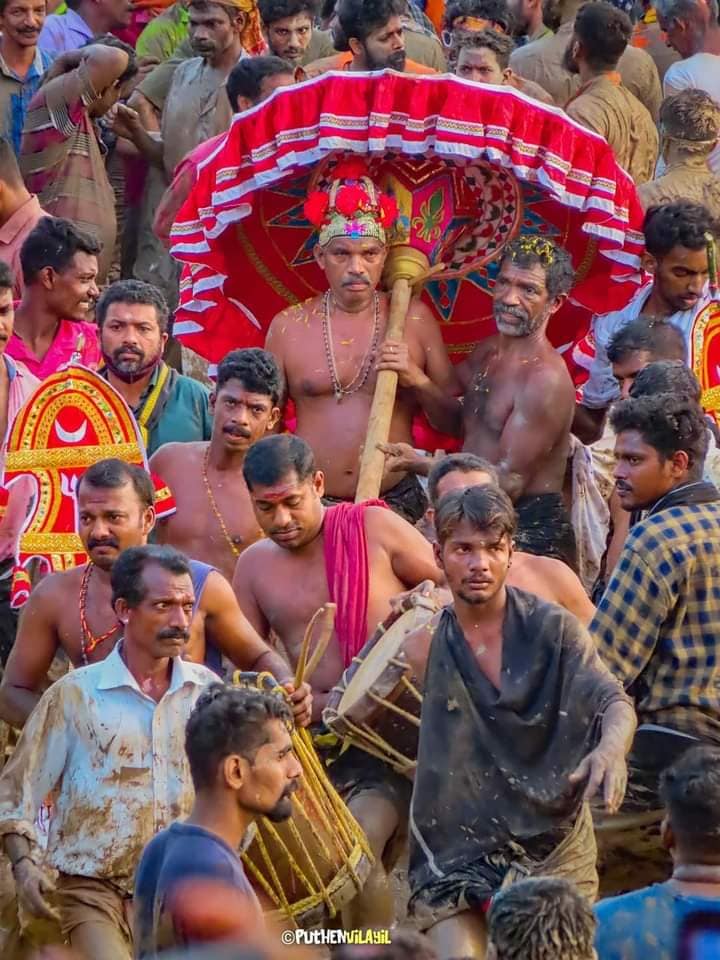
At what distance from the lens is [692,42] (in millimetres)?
11344

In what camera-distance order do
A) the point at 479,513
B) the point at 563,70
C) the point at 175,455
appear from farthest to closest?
the point at 563,70, the point at 175,455, the point at 479,513

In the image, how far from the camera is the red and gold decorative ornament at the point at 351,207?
344 inches

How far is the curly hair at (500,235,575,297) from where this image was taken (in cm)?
866

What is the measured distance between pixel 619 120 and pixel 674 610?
4.27m

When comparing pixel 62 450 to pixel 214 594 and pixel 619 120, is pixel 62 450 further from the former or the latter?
pixel 619 120

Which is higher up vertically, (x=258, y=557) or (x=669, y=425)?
(x=669, y=425)

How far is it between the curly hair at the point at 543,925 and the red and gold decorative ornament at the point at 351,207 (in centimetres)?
420

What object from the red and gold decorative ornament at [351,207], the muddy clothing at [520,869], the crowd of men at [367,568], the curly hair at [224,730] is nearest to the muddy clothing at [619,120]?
the crowd of men at [367,568]

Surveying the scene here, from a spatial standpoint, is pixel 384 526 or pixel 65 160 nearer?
pixel 384 526

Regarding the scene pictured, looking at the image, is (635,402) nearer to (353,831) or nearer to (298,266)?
(353,831)

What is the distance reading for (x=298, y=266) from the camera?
9273mm

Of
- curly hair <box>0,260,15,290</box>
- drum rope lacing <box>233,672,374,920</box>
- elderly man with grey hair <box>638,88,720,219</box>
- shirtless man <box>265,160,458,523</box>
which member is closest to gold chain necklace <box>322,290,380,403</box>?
shirtless man <box>265,160,458,523</box>

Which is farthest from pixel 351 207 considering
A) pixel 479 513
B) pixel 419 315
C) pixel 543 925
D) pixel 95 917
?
pixel 543 925

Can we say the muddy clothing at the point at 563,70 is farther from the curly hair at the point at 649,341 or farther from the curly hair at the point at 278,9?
the curly hair at the point at 649,341
